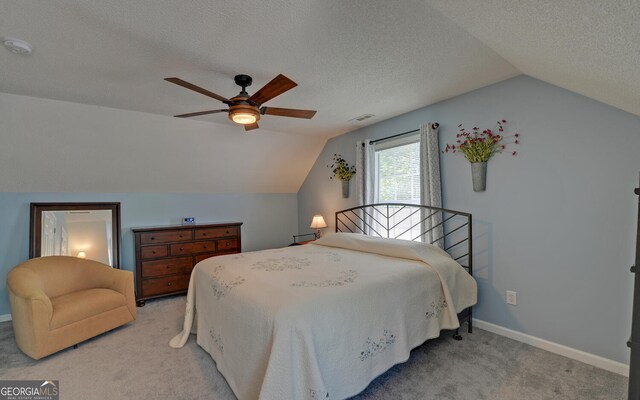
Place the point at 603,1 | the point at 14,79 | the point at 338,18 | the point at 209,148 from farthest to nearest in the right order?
the point at 209,148 < the point at 14,79 < the point at 338,18 < the point at 603,1

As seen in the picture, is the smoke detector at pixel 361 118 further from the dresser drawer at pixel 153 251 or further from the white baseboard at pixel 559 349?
the dresser drawer at pixel 153 251

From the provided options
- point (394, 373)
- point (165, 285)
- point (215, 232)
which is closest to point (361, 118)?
point (215, 232)

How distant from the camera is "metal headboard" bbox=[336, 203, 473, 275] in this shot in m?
3.06

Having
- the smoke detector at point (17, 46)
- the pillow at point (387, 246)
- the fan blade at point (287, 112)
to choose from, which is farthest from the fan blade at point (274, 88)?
the pillow at point (387, 246)

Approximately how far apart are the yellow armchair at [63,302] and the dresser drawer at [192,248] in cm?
90

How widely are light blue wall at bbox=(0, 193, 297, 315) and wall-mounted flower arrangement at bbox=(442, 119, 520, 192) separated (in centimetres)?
359

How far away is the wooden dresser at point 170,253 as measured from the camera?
3764mm

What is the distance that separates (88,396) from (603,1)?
11.2ft

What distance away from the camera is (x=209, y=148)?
4.11 meters

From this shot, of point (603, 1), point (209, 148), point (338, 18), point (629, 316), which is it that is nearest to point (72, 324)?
point (209, 148)

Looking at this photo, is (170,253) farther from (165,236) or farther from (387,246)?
(387,246)

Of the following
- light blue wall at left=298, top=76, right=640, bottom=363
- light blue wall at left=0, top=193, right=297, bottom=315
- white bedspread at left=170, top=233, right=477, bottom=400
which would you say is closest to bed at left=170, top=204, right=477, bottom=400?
white bedspread at left=170, top=233, right=477, bottom=400

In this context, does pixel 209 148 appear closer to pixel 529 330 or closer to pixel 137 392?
pixel 137 392

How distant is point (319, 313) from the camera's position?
162 cm
